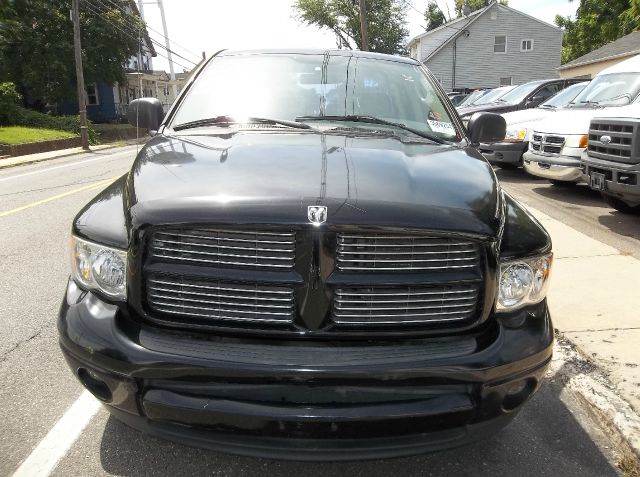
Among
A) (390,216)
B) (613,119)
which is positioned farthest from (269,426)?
(613,119)

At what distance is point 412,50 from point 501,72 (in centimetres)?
1093

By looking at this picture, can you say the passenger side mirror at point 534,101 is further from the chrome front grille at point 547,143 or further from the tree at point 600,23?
the tree at point 600,23

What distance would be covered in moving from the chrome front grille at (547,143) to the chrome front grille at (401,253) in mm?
7401

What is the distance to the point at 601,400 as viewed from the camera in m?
3.06

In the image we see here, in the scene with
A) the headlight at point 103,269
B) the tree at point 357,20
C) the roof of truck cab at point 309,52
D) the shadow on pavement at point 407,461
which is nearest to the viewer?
the headlight at point 103,269

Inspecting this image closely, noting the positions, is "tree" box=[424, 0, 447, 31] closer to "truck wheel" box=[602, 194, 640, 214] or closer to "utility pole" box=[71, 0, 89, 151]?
"utility pole" box=[71, 0, 89, 151]

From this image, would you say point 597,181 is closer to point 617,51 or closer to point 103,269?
point 103,269

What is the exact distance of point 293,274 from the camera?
2.02m

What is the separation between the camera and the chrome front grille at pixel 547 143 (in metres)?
8.68

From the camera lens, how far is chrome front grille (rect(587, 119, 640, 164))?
621cm

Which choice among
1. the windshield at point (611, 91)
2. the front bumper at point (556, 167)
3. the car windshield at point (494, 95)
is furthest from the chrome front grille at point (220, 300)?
the car windshield at point (494, 95)

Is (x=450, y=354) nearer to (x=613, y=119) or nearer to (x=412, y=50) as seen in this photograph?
(x=613, y=119)

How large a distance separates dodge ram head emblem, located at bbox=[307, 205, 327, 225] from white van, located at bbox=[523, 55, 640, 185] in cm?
727

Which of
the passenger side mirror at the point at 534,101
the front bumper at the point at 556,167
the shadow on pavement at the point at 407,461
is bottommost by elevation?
the shadow on pavement at the point at 407,461
